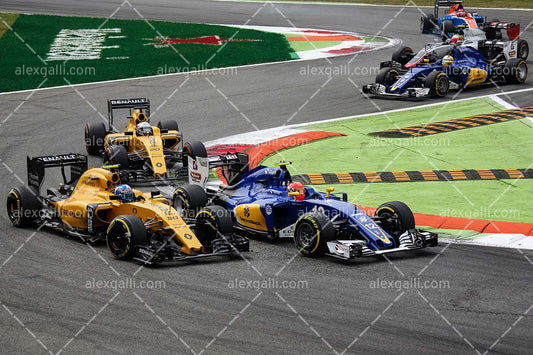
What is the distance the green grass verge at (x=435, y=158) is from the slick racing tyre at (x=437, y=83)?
1.02 m

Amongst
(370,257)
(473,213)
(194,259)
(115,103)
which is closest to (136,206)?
(194,259)

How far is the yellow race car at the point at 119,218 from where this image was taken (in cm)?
1543

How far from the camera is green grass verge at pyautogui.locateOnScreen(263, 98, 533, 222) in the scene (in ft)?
63.6

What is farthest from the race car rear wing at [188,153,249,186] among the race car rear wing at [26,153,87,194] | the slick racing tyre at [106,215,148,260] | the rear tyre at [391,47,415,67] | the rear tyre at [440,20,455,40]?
the rear tyre at [440,20,455,40]

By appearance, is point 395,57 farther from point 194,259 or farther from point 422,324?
point 422,324

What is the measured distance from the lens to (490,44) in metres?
33.3

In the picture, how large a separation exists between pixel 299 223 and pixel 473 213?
4559 millimetres

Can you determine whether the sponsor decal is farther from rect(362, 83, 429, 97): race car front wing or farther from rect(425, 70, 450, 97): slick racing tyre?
rect(425, 70, 450, 97): slick racing tyre

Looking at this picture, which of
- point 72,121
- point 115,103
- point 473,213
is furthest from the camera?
point 72,121

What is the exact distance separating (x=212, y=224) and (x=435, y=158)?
8960 millimetres

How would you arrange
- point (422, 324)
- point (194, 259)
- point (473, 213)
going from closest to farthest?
point (422, 324) → point (194, 259) → point (473, 213)

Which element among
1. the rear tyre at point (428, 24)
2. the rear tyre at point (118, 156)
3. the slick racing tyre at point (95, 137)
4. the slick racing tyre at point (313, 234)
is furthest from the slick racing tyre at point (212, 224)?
the rear tyre at point (428, 24)

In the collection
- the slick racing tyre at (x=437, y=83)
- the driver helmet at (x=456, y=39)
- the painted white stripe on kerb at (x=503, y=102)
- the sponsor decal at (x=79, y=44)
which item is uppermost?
the driver helmet at (x=456, y=39)

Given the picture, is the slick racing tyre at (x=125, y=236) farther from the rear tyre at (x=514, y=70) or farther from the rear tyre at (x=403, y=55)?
the rear tyre at (x=514, y=70)
